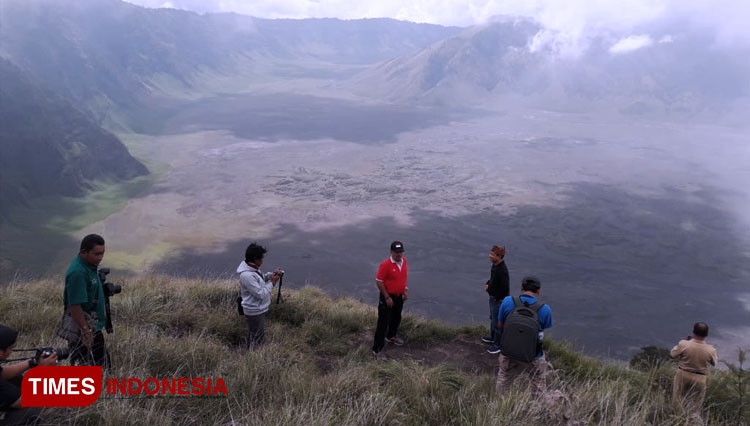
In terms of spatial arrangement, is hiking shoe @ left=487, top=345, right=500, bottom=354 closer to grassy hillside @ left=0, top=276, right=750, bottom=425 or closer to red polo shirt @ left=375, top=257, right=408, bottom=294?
grassy hillside @ left=0, top=276, right=750, bottom=425

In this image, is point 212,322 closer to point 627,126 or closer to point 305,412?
point 305,412

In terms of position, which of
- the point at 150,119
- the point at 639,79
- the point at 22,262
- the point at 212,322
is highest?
the point at 639,79

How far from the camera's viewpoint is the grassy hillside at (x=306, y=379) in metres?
3.62

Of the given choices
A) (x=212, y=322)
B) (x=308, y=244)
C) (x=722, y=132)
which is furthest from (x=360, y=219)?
(x=722, y=132)

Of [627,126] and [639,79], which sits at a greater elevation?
[639,79]

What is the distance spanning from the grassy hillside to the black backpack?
14.0 inches

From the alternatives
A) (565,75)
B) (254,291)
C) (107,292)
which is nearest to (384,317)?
(254,291)

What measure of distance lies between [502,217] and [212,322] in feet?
177

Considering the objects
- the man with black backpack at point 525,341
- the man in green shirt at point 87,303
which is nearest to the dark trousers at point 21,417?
the man in green shirt at point 87,303

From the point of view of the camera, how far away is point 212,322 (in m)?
6.51

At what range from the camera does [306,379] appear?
4.42m

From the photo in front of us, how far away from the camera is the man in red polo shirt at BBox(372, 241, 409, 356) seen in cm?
673

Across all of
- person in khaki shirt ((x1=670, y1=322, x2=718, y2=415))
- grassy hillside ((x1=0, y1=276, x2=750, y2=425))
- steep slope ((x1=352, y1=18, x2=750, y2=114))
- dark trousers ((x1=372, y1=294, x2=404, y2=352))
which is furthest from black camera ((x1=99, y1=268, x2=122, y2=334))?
steep slope ((x1=352, y1=18, x2=750, y2=114))

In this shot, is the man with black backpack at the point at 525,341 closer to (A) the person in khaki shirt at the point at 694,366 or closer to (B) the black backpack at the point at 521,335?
(B) the black backpack at the point at 521,335
